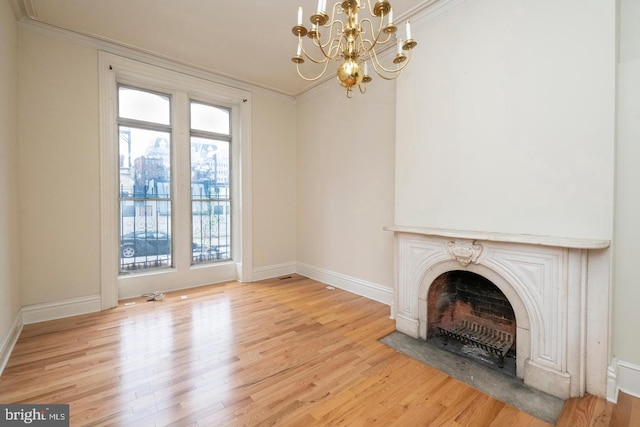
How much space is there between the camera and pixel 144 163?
4.05 meters

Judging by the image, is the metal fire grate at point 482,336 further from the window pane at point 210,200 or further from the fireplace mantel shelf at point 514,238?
the window pane at point 210,200

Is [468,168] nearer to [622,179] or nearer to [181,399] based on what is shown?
[622,179]

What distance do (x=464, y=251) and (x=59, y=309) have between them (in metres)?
4.39

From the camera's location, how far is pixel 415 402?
6.29 feet

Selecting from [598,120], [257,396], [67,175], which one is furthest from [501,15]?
[67,175]

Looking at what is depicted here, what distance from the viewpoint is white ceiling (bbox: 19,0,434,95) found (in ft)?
9.24

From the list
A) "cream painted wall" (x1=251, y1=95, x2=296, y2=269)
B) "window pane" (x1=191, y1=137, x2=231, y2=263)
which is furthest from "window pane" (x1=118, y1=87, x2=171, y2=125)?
"cream painted wall" (x1=251, y1=95, x2=296, y2=269)

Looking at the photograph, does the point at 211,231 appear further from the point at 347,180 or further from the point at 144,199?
the point at 347,180

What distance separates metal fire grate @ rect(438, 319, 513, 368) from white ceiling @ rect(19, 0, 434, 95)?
3171 mm

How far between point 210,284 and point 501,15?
4.84 meters

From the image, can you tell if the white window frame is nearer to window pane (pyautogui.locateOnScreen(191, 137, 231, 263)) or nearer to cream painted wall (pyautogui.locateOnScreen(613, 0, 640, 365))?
window pane (pyautogui.locateOnScreen(191, 137, 231, 263))

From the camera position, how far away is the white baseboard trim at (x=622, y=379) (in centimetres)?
188

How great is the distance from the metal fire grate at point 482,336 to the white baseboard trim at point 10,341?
381 centimetres

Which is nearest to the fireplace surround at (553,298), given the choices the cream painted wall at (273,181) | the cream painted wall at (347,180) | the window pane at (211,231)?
the cream painted wall at (347,180)
